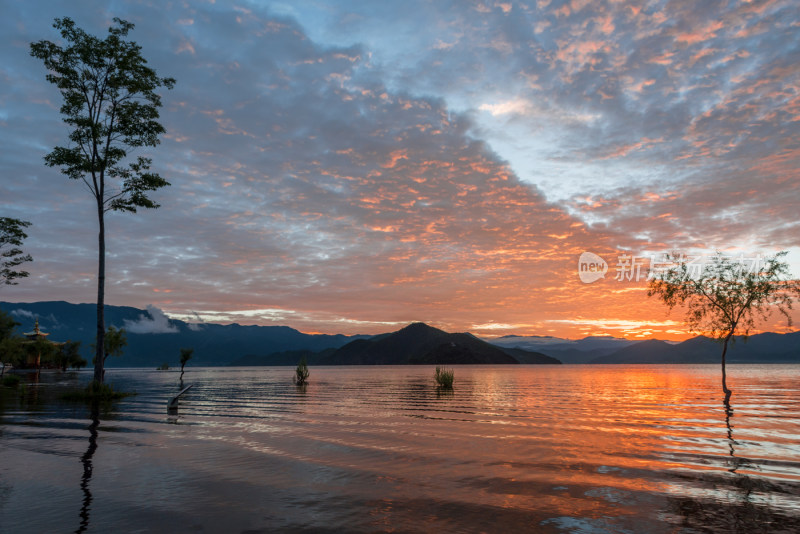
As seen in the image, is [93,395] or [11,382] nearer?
[93,395]

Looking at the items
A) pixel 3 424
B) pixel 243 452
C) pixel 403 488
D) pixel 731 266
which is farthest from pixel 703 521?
pixel 731 266

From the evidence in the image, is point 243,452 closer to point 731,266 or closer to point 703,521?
point 703,521

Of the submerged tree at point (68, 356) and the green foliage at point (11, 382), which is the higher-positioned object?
the green foliage at point (11, 382)

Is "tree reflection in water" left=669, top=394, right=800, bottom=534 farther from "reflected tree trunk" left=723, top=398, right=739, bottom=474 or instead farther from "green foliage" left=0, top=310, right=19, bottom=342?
"green foliage" left=0, top=310, right=19, bottom=342

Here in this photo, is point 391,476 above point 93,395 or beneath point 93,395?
above

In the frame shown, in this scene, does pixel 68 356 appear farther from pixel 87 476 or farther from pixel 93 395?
pixel 87 476

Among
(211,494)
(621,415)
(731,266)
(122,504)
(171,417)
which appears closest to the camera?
(122,504)

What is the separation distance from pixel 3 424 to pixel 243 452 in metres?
11.4

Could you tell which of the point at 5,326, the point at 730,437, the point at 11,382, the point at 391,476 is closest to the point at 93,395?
the point at 391,476

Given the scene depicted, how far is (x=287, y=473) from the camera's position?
32.9ft

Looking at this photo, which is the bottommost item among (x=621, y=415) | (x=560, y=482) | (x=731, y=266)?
(x=621, y=415)

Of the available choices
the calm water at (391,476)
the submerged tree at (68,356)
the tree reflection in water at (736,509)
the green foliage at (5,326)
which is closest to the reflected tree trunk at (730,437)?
the calm water at (391,476)

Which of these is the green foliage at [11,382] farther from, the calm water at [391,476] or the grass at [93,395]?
the calm water at [391,476]

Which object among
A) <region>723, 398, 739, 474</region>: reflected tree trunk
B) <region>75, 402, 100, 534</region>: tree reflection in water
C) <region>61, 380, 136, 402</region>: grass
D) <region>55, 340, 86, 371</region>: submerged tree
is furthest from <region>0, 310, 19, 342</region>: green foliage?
<region>723, 398, 739, 474</region>: reflected tree trunk
